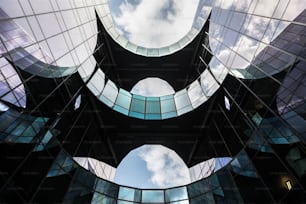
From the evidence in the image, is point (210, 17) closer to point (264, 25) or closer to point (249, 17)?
point (249, 17)

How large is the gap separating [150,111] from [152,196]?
7.55m

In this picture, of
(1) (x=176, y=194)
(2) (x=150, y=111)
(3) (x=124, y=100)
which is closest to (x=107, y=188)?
(1) (x=176, y=194)

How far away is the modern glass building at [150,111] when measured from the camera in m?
8.62

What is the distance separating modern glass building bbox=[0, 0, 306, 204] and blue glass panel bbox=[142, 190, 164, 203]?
6 centimetres

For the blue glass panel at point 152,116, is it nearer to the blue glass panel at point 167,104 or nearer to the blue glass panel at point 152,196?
the blue glass panel at point 167,104

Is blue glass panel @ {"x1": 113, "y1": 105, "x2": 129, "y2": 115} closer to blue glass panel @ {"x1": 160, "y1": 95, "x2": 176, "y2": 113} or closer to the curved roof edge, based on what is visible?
blue glass panel @ {"x1": 160, "y1": 95, "x2": 176, "y2": 113}

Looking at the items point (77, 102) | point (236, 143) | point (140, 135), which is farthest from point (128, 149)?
point (236, 143)

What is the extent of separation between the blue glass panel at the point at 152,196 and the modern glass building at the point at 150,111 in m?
0.06

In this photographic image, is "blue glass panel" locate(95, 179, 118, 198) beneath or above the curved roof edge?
beneath

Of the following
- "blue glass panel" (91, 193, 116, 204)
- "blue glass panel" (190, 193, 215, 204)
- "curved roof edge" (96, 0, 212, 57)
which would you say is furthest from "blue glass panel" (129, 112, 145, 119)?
"curved roof edge" (96, 0, 212, 57)

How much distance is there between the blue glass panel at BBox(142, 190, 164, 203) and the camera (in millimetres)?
12789

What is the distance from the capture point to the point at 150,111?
1909 cm

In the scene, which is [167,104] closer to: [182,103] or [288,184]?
[182,103]

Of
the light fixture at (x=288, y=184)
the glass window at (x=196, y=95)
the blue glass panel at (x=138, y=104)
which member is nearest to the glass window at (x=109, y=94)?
the blue glass panel at (x=138, y=104)
